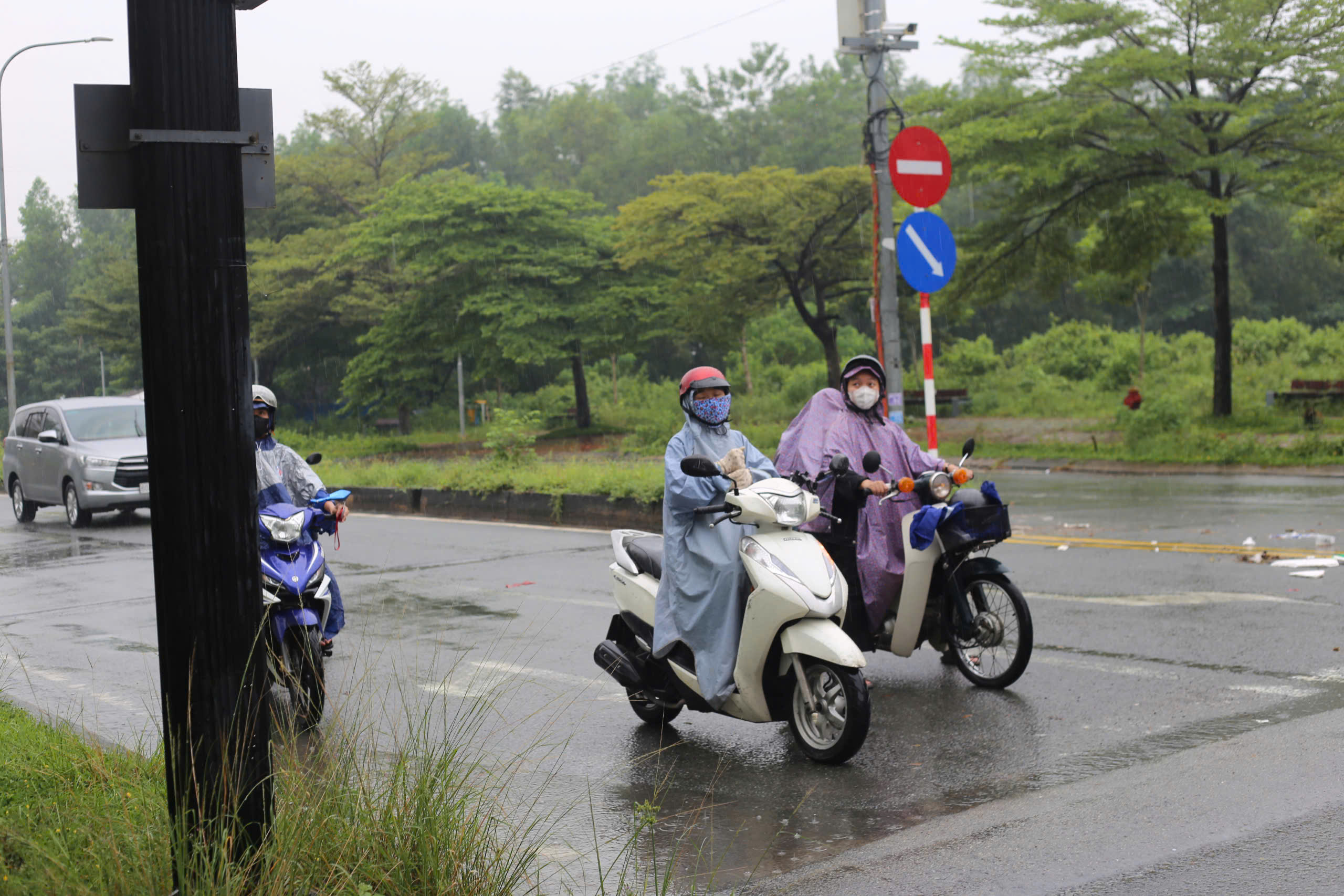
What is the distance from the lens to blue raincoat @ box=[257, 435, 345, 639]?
7.14 metres

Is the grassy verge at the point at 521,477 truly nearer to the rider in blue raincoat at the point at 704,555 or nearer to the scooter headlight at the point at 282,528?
the scooter headlight at the point at 282,528

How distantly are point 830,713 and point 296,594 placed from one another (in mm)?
2787

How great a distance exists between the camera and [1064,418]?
91.7ft

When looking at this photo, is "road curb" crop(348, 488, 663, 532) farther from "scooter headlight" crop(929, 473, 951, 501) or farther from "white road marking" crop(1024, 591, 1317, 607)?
"scooter headlight" crop(929, 473, 951, 501)

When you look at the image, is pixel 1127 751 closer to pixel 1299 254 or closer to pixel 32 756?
pixel 32 756

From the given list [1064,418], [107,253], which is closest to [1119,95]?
[1064,418]

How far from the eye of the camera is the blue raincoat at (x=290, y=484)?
281 inches

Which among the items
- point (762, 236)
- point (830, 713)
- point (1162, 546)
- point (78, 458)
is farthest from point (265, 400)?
point (762, 236)

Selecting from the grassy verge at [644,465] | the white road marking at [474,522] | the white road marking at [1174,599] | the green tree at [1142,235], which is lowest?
the white road marking at [1174,599]

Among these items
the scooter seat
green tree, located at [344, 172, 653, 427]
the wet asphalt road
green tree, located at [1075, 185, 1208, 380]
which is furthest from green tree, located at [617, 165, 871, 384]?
the scooter seat

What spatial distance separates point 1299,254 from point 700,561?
185 ft

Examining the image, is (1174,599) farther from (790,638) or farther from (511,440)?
(511,440)

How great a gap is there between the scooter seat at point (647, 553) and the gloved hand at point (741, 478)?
671 millimetres

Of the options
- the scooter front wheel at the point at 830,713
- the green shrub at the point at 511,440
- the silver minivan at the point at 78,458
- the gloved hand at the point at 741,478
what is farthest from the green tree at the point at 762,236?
the scooter front wheel at the point at 830,713
